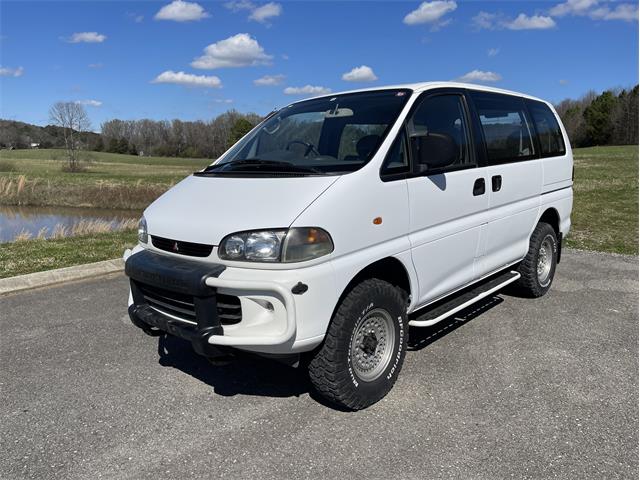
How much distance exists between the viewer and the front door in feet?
12.1

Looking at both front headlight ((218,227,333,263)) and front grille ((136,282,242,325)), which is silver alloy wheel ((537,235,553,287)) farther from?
front grille ((136,282,242,325))

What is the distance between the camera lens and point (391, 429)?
125 inches

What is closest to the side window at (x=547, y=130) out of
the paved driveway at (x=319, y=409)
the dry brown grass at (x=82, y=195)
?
the paved driveway at (x=319, y=409)

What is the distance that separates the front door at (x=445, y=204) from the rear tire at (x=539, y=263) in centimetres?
134

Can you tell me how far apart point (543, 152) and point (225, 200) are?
379cm

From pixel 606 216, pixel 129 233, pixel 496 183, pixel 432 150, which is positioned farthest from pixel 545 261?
pixel 129 233

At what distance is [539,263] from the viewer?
5.75 m

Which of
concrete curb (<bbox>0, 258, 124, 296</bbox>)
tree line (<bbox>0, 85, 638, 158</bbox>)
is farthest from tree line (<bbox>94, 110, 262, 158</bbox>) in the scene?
concrete curb (<bbox>0, 258, 124, 296</bbox>)

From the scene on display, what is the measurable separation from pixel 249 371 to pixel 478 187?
2.41 metres

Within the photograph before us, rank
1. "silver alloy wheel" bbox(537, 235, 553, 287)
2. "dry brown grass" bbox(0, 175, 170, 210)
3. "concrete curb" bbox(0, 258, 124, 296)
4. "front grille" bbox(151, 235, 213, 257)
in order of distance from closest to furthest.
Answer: "front grille" bbox(151, 235, 213, 257) < "silver alloy wheel" bbox(537, 235, 553, 287) < "concrete curb" bbox(0, 258, 124, 296) < "dry brown grass" bbox(0, 175, 170, 210)

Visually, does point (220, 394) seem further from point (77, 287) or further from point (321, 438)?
point (77, 287)

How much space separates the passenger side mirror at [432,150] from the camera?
11.6 feet

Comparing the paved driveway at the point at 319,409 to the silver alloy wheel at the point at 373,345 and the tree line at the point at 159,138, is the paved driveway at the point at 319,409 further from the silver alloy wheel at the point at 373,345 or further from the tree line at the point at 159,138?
the tree line at the point at 159,138

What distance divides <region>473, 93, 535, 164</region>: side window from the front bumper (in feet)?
8.58
